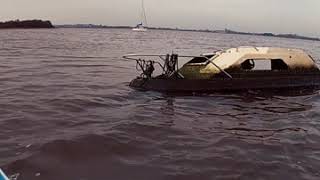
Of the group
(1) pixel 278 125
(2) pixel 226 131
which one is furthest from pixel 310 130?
(2) pixel 226 131

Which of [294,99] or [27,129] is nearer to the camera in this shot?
[27,129]

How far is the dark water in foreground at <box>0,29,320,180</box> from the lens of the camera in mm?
8844

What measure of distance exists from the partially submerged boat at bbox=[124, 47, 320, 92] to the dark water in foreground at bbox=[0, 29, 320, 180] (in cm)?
60

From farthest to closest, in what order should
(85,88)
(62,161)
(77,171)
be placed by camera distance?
(85,88) → (62,161) → (77,171)

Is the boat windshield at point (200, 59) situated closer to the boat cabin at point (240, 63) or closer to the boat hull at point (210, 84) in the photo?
the boat cabin at point (240, 63)

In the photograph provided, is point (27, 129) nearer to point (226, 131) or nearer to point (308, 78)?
point (226, 131)

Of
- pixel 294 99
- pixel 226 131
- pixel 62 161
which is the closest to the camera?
pixel 62 161

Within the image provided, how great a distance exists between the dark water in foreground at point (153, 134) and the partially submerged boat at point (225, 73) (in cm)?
60

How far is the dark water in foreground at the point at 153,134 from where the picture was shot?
8844 mm

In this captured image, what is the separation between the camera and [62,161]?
909cm

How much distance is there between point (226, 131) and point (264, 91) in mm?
7135

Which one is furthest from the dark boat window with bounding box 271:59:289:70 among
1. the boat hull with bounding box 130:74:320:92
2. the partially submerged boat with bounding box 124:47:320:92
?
the boat hull with bounding box 130:74:320:92

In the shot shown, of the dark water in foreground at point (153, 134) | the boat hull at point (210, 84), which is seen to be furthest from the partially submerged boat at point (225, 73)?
the dark water in foreground at point (153, 134)

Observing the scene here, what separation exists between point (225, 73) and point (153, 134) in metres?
7.30
